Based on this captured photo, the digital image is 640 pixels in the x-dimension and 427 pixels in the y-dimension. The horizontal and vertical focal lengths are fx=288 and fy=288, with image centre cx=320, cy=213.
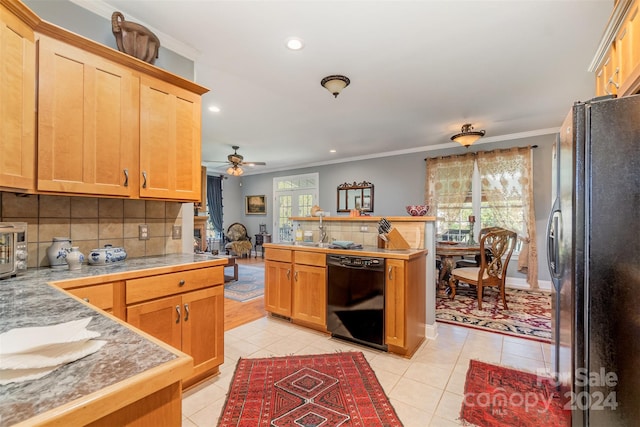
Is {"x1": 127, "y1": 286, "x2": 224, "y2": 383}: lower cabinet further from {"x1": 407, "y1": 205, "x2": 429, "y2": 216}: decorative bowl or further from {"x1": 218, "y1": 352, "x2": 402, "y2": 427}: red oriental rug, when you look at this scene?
{"x1": 407, "y1": 205, "x2": 429, "y2": 216}: decorative bowl

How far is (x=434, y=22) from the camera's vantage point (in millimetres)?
2107

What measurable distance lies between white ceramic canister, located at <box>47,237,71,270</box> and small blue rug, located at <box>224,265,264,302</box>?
2616 mm

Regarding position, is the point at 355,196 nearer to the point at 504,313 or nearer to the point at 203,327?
the point at 504,313

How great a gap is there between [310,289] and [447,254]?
2153 millimetres

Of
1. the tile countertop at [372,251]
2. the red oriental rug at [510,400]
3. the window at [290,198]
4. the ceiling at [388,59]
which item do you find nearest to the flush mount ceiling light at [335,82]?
the ceiling at [388,59]

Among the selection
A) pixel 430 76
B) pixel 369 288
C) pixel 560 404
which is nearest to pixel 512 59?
pixel 430 76

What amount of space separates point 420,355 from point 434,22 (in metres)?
2.68

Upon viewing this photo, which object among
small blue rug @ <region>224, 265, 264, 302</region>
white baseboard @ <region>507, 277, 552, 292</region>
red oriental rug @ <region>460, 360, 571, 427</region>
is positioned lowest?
small blue rug @ <region>224, 265, 264, 302</region>

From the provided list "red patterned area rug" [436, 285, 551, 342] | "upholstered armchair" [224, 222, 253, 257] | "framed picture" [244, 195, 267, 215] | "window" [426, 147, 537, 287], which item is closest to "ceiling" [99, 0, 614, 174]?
"window" [426, 147, 537, 287]

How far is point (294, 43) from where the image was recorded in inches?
92.2

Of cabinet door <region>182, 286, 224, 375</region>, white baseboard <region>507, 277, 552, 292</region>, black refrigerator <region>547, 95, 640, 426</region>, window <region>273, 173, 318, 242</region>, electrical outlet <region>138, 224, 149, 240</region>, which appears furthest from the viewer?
window <region>273, 173, 318, 242</region>

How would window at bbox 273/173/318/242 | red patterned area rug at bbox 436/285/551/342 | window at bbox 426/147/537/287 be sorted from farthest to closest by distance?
window at bbox 273/173/318/242 < window at bbox 426/147/537/287 < red patterned area rug at bbox 436/285/551/342

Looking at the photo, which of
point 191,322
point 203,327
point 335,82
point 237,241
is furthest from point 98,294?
point 237,241

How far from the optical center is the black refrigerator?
1.26 m
